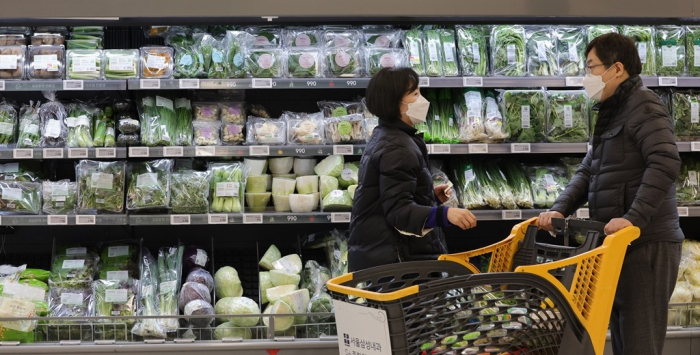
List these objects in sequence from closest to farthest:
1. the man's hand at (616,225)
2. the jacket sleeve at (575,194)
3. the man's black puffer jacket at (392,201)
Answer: the man's hand at (616,225)
the man's black puffer jacket at (392,201)
the jacket sleeve at (575,194)

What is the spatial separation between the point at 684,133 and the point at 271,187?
239 cm

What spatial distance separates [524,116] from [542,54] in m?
0.37

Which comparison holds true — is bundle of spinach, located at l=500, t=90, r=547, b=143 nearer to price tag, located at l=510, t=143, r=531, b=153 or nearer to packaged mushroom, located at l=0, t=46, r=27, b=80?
price tag, located at l=510, t=143, r=531, b=153

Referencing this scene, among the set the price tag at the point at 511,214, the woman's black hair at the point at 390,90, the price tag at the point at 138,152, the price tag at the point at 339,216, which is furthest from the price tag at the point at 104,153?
the price tag at the point at 511,214

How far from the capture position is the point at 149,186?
14.8ft

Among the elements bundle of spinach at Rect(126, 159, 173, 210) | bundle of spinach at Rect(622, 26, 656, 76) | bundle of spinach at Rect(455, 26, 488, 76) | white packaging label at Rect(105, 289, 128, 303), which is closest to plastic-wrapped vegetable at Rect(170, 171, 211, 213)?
bundle of spinach at Rect(126, 159, 173, 210)

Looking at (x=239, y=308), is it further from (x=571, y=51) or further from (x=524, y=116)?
(x=571, y=51)

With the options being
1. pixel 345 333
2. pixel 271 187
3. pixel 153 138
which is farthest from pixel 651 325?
pixel 153 138

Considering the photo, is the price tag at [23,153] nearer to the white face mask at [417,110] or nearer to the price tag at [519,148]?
the white face mask at [417,110]

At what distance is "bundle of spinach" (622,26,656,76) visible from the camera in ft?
15.5

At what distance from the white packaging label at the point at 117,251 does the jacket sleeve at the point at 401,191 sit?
7.16ft

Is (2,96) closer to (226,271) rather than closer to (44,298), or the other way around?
(44,298)

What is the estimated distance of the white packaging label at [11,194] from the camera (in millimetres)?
4496

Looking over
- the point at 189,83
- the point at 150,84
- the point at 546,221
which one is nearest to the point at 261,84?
the point at 189,83
